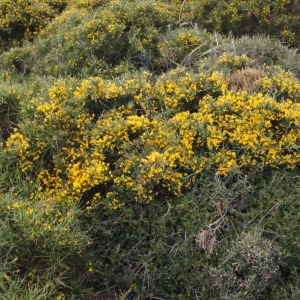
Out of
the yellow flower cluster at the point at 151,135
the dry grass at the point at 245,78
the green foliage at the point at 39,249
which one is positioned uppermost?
the dry grass at the point at 245,78

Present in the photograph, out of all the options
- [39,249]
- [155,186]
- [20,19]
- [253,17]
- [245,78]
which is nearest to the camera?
[39,249]

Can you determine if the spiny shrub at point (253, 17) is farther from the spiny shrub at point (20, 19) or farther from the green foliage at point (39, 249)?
the green foliage at point (39, 249)

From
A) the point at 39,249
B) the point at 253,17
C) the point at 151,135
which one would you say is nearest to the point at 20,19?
the point at 253,17

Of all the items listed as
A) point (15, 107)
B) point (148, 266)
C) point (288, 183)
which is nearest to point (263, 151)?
point (288, 183)

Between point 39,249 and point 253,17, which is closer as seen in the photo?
point 39,249

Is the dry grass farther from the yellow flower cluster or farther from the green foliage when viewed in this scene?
the green foliage

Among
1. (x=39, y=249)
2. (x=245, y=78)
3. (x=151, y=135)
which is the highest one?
(x=245, y=78)

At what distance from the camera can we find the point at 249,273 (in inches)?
107

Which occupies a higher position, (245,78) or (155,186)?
(245,78)

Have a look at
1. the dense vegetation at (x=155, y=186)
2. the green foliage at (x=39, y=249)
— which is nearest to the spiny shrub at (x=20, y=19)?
the dense vegetation at (x=155, y=186)

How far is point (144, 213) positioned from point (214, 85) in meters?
1.32

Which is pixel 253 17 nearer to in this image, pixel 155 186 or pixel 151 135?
pixel 151 135

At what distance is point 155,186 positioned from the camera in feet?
10.3

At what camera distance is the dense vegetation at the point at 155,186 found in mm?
2730
